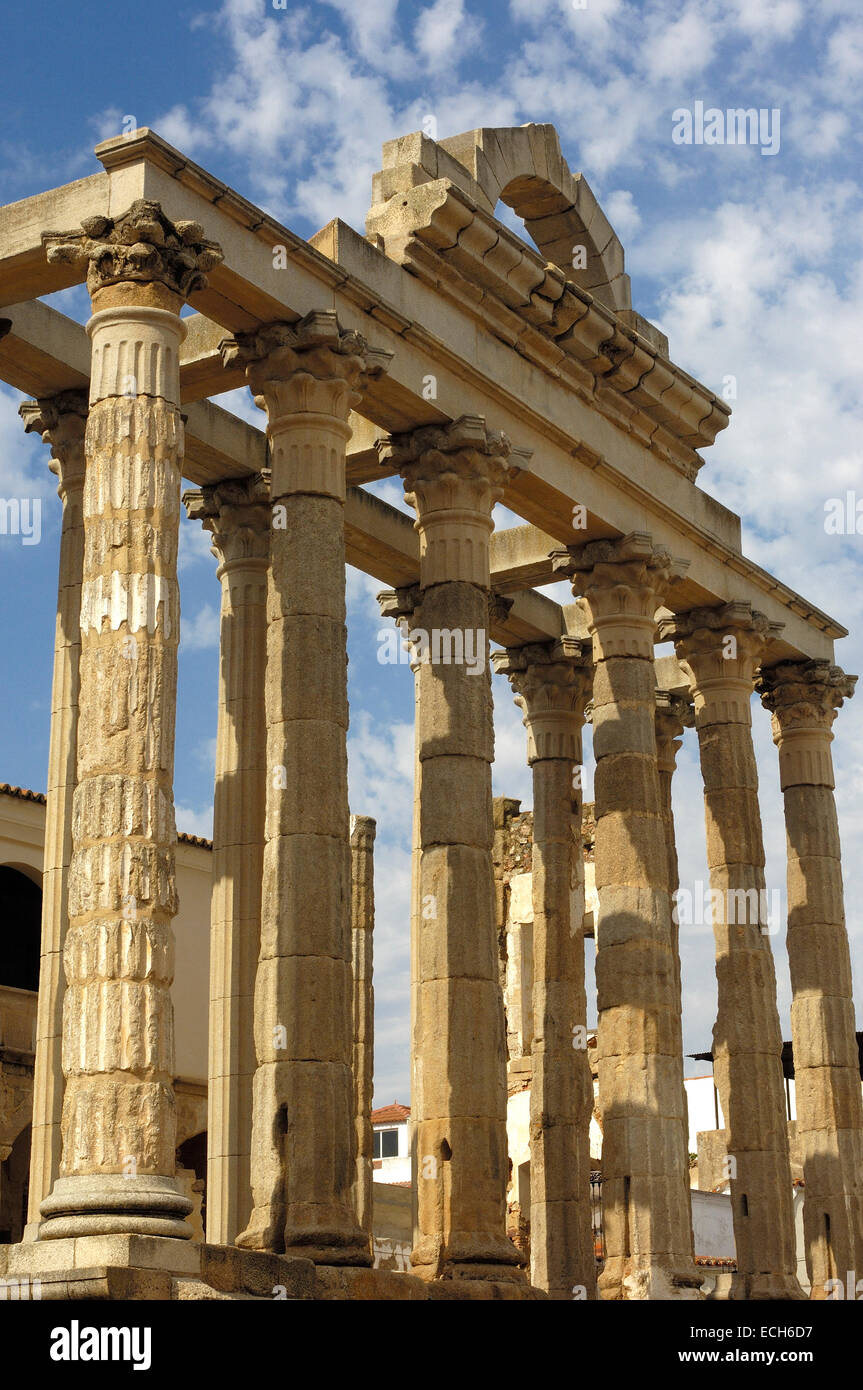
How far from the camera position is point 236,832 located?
21797 mm

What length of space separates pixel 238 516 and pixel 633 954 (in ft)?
22.4

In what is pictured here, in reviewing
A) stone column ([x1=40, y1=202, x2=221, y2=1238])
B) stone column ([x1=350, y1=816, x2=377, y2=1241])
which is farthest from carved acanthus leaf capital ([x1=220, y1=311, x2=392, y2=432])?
stone column ([x1=350, y1=816, x2=377, y2=1241])

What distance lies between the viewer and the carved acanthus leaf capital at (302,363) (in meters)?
19.0

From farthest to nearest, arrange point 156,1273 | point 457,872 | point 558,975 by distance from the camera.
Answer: point 558,975, point 457,872, point 156,1273

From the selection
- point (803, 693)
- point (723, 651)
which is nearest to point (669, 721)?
point (803, 693)

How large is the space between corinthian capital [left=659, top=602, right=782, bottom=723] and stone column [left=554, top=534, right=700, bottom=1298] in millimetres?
2104

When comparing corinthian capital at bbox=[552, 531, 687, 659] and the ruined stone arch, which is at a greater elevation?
the ruined stone arch

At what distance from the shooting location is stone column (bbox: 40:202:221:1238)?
570 inches

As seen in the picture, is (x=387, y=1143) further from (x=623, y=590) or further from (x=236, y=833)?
(x=236, y=833)

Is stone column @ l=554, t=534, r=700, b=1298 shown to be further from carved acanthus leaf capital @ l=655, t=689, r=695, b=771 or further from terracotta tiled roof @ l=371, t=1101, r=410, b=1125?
terracotta tiled roof @ l=371, t=1101, r=410, b=1125

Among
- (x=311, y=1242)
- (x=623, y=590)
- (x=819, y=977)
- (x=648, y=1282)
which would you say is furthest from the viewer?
(x=819, y=977)

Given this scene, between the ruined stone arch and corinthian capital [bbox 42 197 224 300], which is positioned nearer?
corinthian capital [bbox 42 197 224 300]

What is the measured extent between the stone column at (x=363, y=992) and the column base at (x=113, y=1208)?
9.23m

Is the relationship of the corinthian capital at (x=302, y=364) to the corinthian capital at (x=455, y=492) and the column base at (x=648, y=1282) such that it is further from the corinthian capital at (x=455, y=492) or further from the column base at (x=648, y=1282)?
the column base at (x=648, y=1282)
